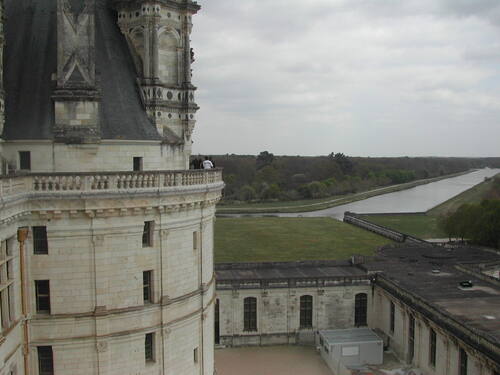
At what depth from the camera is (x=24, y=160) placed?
61.1 feet

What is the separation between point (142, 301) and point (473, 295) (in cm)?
2275

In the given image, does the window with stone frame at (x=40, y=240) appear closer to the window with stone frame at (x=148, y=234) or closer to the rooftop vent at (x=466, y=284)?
the window with stone frame at (x=148, y=234)

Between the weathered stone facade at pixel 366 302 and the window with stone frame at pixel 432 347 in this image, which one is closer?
the window with stone frame at pixel 432 347

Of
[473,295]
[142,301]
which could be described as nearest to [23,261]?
[142,301]

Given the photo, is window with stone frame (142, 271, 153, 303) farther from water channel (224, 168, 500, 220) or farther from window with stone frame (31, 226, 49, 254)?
water channel (224, 168, 500, 220)

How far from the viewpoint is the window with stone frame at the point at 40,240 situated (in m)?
17.1

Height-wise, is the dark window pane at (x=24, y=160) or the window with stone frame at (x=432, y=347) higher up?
the dark window pane at (x=24, y=160)

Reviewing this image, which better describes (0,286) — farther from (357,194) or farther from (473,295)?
(357,194)

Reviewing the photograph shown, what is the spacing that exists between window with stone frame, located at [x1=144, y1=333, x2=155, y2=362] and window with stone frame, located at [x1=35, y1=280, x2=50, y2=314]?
3788 mm

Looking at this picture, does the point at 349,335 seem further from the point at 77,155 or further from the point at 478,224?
the point at 478,224

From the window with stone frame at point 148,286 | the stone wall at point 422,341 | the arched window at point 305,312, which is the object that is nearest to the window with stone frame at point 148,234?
the window with stone frame at point 148,286

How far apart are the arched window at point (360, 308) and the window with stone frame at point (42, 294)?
84.2 feet

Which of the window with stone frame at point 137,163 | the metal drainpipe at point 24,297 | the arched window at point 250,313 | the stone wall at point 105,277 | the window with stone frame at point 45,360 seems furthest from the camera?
the arched window at point 250,313

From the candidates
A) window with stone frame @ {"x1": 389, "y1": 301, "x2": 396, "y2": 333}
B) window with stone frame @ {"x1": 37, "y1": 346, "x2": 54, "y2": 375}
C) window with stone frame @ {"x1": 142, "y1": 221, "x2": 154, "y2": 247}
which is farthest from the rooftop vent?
window with stone frame @ {"x1": 37, "y1": 346, "x2": 54, "y2": 375}
